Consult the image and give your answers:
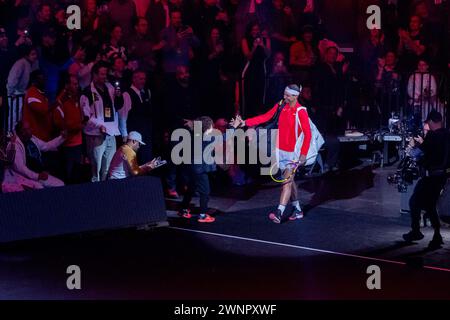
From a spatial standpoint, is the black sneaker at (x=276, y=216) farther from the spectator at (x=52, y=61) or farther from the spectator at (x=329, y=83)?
the spectator at (x=329, y=83)

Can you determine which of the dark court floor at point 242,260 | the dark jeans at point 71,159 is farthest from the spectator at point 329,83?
the dark jeans at point 71,159

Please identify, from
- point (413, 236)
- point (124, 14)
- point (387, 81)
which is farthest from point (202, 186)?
point (387, 81)

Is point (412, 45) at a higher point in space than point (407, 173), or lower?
higher

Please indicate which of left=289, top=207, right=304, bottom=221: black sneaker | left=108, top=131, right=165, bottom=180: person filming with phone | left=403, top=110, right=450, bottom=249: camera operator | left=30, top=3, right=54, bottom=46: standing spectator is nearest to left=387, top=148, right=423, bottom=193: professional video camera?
left=403, top=110, right=450, bottom=249: camera operator

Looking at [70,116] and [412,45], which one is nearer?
[70,116]

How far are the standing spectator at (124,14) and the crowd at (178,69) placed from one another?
0.02m

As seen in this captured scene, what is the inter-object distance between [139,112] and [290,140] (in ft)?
10.4

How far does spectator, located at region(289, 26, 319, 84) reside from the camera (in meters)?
18.6

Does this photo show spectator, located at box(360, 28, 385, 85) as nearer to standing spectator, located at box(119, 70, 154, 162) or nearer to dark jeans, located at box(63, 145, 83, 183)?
standing spectator, located at box(119, 70, 154, 162)

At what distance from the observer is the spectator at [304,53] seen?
18625mm

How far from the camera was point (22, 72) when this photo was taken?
15344mm

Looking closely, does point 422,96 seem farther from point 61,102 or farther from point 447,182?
point 61,102

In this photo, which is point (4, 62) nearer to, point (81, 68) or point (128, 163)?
point (81, 68)

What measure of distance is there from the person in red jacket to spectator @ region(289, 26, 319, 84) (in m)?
4.06
